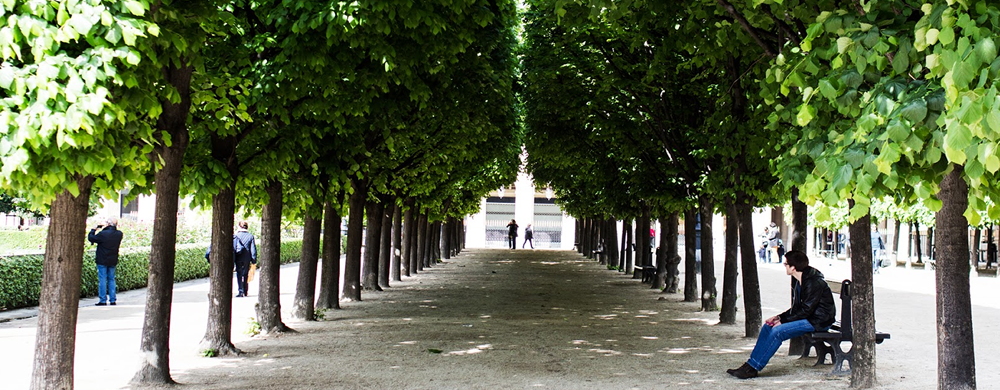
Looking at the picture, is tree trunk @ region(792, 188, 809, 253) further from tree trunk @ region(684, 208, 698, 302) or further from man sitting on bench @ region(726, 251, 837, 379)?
tree trunk @ region(684, 208, 698, 302)

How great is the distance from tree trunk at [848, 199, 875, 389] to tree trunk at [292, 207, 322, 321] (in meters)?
7.93

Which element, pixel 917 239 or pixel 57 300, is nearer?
pixel 57 300

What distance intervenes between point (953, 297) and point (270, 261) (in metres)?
8.30

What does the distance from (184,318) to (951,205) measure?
11401 mm

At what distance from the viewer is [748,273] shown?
1241 centimetres

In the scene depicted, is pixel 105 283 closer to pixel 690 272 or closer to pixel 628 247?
pixel 690 272

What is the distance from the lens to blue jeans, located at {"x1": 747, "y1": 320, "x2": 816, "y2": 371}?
8742 mm

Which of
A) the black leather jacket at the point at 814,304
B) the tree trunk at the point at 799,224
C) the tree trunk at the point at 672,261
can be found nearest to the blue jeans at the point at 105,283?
the tree trunk at the point at 799,224

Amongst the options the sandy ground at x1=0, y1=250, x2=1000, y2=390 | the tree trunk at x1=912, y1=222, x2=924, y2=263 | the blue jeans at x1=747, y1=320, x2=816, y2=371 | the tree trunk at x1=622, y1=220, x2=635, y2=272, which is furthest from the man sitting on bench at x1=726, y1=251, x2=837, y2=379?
the tree trunk at x1=912, y1=222, x2=924, y2=263

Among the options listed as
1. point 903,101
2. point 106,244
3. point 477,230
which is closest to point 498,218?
point 477,230

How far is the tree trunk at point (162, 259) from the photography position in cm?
791

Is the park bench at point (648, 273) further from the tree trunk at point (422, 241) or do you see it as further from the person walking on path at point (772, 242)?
the person walking on path at point (772, 242)

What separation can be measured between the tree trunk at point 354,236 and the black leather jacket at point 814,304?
9.11 meters

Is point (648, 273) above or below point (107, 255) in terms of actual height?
below
